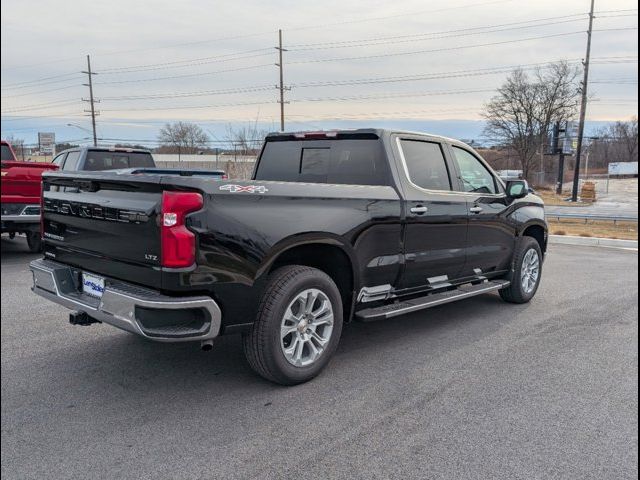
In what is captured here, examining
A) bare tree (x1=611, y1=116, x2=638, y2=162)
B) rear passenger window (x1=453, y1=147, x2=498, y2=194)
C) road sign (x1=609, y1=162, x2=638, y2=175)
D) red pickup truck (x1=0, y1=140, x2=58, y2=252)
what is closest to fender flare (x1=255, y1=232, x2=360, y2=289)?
rear passenger window (x1=453, y1=147, x2=498, y2=194)

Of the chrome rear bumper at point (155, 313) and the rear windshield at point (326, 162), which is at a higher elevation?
the rear windshield at point (326, 162)

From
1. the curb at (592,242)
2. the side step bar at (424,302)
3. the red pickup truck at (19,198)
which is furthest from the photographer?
the curb at (592,242)

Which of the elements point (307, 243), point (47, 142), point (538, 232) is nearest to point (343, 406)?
point (307, 243)

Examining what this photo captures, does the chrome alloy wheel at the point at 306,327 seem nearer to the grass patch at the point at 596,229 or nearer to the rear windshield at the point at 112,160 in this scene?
the rear windshield at the point at 112,160

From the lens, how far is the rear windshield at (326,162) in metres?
4.77

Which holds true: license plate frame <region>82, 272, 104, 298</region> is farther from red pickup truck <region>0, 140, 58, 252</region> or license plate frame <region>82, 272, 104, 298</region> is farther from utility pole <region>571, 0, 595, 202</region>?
utility pole <region>571, 0, 595, 202</region>

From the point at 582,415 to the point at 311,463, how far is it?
73.4 inches

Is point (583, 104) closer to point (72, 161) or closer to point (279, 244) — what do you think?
point (72, 161)

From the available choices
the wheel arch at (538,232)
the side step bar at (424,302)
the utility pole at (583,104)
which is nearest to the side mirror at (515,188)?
the wheel arch at (538,232)

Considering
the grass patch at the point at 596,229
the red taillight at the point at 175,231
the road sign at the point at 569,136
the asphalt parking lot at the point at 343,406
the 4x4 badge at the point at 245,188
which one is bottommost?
the grass patch at the point at 596,229

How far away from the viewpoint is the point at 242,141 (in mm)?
41750

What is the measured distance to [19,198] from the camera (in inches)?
313

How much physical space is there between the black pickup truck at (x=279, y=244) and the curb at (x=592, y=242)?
8624 millimetres

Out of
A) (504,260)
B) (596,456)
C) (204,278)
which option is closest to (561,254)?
(504,260)
